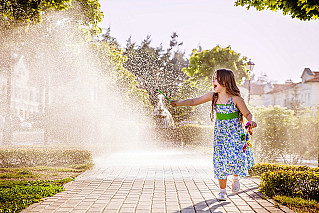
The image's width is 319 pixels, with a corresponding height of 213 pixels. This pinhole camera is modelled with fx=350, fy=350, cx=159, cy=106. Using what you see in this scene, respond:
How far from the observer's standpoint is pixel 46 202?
4480 mm

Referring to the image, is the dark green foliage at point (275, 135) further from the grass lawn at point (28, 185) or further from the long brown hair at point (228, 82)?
the long brown hair at point (228, 82)

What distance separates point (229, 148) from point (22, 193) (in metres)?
3.00

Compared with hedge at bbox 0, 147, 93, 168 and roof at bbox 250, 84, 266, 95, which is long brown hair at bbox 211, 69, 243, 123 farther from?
roof at bbox 250, 84, 266, 95

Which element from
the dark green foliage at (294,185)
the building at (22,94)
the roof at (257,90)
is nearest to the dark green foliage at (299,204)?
the dark green foliage at (294,185)

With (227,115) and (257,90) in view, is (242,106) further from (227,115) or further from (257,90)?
(257,90)

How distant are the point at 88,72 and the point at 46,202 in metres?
17.4

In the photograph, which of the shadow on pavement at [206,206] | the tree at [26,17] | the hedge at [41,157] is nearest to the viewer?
the shadow on pavement at [206,206]

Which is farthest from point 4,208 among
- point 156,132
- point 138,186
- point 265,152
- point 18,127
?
point 18,127

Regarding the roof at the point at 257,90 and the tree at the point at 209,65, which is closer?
the tree at the point at 209,65

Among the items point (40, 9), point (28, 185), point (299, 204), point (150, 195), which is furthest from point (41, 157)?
point (299, 204)

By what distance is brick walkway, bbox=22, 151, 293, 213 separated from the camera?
4254mm

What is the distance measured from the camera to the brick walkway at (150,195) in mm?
4254

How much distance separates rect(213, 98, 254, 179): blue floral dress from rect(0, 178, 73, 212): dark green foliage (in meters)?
2.40

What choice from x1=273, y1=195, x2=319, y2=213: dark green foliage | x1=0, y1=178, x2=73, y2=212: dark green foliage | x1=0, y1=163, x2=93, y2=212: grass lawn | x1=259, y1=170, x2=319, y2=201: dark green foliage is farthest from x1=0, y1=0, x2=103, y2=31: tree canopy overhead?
x1=273, y1=195, x2=319, y2=213: dark green foliage
